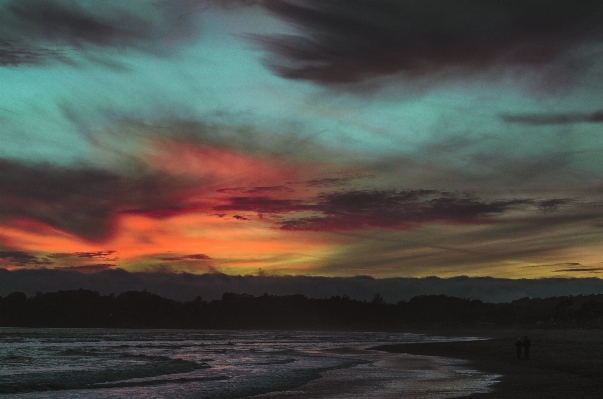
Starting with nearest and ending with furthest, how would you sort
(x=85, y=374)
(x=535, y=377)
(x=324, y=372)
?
(x=535, y=377) → (x=85, y=374) → (x=324, y=372)

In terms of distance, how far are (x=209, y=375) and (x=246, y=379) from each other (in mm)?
3965

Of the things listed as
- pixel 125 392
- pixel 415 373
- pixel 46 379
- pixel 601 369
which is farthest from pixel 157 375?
pixel 601 369

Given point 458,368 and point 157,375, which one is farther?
point 458,368

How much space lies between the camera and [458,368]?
146 ft

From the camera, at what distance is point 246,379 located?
3650 centimetres

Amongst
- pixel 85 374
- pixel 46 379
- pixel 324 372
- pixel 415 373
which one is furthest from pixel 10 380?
pixel 415 373

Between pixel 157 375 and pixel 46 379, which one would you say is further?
pixel 157 375

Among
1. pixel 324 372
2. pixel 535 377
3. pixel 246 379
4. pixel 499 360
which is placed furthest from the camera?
pixel 499 360

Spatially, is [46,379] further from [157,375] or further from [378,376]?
[378,376]

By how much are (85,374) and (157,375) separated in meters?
4.82

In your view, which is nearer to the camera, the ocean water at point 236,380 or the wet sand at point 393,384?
the wet sand at point 393,384

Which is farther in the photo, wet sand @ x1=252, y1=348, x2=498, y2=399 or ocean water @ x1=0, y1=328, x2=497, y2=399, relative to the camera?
ocean water @ x1=0, y1=328, x2=497, y2=399

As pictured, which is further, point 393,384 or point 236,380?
point 236,380

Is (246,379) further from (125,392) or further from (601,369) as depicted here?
(601,369)
